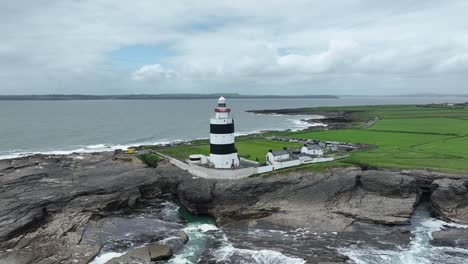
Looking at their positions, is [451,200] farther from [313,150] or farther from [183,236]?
[183,236]

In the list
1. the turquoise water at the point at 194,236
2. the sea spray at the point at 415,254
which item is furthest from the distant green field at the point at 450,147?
the turquoise water at the point at 194,236

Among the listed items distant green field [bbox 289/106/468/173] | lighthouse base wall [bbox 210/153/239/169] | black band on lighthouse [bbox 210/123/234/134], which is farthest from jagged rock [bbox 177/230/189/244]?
distant green field [bbox 289/106/468/173]

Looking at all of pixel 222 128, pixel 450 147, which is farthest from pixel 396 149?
pixel 222 128

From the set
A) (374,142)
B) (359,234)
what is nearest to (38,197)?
(359,234)

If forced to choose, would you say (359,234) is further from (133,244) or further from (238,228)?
(133,244)

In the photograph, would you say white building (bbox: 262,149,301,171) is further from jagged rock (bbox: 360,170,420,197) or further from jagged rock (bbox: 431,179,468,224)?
jagged rock (bbox: 431,179,468,224)

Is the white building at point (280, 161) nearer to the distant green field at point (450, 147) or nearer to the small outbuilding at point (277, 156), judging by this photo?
the small outbuilding at point (277, 156)
